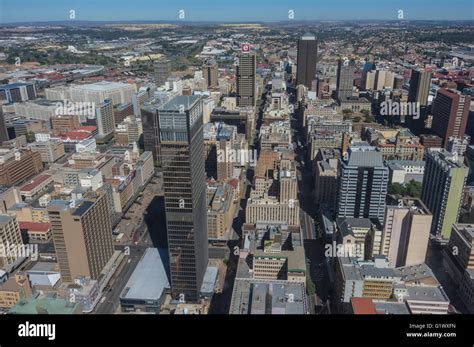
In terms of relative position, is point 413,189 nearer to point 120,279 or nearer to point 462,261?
point 462,261

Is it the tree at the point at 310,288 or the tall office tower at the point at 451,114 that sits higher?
the tall office tower at the point at 451,114

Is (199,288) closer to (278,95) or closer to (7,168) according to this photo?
(7,168)

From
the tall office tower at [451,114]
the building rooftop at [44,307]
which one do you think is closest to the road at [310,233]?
the building rooftop at [44,307]

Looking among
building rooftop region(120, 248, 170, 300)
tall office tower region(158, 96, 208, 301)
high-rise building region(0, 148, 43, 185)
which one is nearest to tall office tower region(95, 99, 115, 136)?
high-rise building region(0, 148, 43, 185)

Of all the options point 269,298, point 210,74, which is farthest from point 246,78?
point 269,298

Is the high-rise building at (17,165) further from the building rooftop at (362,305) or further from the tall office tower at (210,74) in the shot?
the tall office tower at (210,74)
